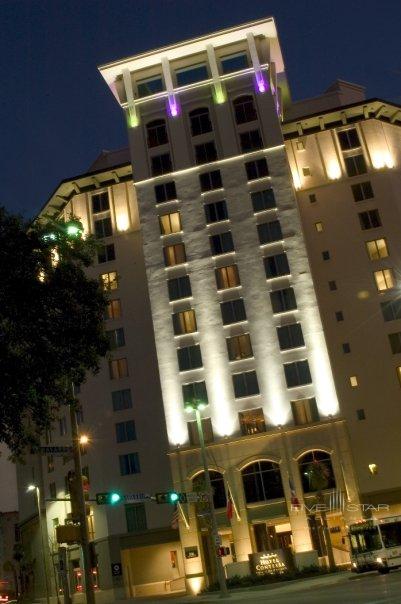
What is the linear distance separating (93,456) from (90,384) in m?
6.39

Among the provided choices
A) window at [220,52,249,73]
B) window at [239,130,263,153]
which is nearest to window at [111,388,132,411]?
window at [239,130,263,153]

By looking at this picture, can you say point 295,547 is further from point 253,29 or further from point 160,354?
point 253,29

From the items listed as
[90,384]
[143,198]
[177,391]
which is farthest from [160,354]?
[143,198]

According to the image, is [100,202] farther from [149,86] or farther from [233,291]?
[233,291]

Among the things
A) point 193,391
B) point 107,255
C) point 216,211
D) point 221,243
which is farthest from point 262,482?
point 107,255

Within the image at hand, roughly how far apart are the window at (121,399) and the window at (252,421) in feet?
36.4

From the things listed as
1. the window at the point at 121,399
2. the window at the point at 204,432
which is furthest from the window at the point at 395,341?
the window at the point at 121,399

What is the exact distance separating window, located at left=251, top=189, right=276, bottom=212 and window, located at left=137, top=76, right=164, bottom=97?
15.1 metres

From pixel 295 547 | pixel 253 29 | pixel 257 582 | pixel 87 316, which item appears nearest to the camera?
pixel 87 316

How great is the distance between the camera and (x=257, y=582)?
4194cm

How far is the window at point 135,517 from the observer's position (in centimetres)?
5547

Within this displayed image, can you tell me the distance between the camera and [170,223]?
6072cm

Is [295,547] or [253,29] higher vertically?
[253,29]

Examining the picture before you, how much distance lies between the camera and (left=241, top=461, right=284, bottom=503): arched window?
167 ft
